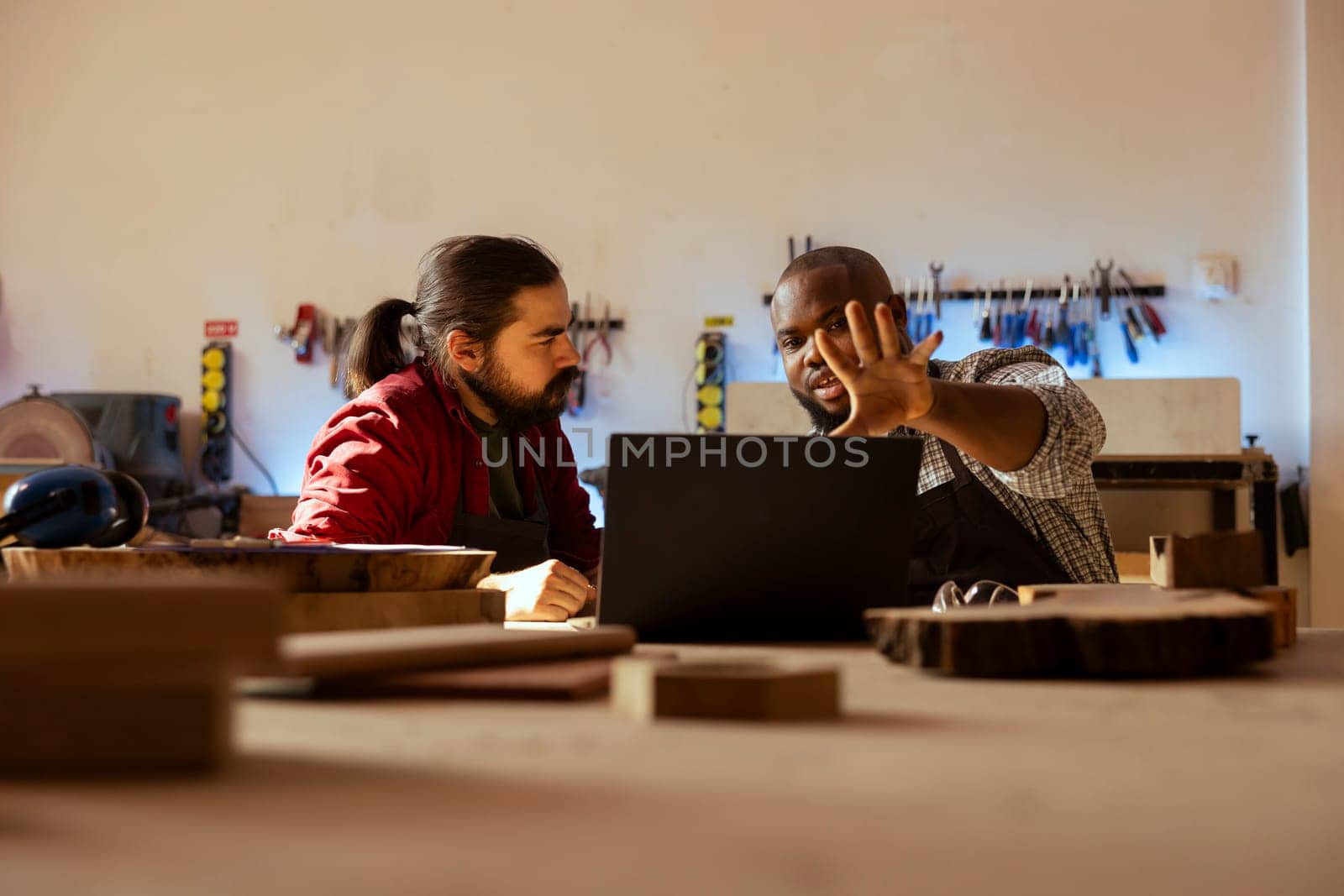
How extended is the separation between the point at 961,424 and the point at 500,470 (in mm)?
1158

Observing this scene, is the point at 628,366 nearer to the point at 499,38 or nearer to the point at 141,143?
the point at 499,38

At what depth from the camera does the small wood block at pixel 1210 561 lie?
93cm

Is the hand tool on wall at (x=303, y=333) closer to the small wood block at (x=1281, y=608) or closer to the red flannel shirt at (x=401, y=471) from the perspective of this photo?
the red flannel shirt at (x=401, y=471)

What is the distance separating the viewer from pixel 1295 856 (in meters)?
0.33

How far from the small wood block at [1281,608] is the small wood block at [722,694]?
516 millimetres

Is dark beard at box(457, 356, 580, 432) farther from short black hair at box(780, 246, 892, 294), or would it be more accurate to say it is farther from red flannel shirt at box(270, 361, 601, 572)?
short black hair at box(780, 246, 892, 294)

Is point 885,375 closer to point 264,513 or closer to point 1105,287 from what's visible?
point 1105,287

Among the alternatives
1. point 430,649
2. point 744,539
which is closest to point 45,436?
point 744,539

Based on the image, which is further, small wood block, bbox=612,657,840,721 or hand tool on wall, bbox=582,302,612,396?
hand tool on wall, bbox=582,302,612,396

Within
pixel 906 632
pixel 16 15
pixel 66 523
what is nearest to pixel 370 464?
pixel 66 523

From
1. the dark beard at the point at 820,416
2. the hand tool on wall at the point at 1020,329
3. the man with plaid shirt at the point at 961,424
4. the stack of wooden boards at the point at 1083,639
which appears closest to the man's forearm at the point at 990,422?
the man with plaid shirt at the point at 961,424

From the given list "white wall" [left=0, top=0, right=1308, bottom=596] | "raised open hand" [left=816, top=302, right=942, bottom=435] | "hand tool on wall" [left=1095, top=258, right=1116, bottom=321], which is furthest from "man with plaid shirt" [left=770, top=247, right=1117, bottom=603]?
"white wall" [left=0, top=0, right=1308, bottom=596]

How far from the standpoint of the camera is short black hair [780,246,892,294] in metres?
2.27

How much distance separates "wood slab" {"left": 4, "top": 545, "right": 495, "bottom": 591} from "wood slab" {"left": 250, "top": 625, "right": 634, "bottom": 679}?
27 centimetres
